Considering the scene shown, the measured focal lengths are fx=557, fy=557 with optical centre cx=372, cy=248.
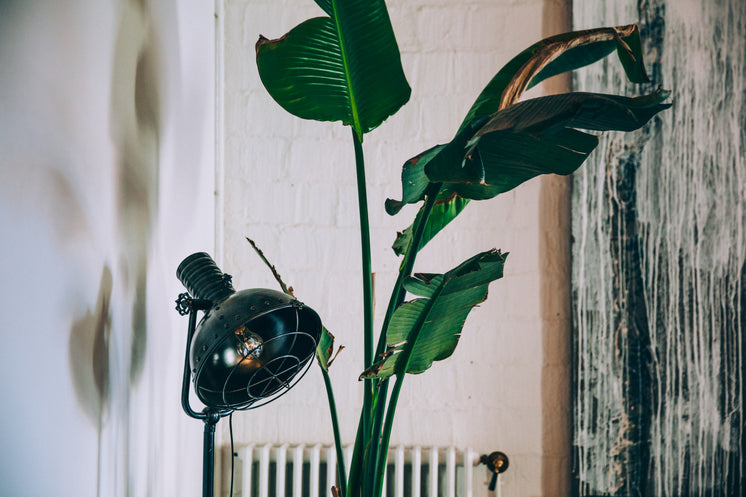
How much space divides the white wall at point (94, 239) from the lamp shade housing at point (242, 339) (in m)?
0.19

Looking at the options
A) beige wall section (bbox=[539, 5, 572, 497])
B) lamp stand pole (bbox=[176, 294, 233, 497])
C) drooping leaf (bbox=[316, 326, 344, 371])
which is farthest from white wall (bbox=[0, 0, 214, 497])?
beige wall section (bbox=[539, 5, 572, 497])

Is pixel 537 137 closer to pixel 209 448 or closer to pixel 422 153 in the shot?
pixel 422 153

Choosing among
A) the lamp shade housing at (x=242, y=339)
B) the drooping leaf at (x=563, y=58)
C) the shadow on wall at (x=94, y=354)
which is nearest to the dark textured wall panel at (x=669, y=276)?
the drooping leaf at (x=563, y=58)

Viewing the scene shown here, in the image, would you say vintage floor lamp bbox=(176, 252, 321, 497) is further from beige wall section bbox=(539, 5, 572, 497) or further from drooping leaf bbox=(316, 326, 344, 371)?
beige wall section bbox=(539, 5, 572, 497)

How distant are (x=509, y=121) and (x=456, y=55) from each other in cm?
113

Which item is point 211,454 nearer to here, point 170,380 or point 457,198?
point 170,380

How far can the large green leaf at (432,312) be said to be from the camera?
99 cm

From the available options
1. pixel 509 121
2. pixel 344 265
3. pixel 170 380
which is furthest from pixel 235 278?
pixel 509 121

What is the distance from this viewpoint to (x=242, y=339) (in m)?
0.95

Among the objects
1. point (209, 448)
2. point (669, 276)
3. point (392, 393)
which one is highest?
point (669, 276)

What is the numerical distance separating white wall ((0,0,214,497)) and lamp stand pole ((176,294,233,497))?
16cm

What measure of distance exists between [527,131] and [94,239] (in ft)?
2.56

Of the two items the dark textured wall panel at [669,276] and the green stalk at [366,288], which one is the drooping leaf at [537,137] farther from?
the dark textured wall panel at [669,276]

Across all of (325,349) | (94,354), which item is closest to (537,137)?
(325,349)
